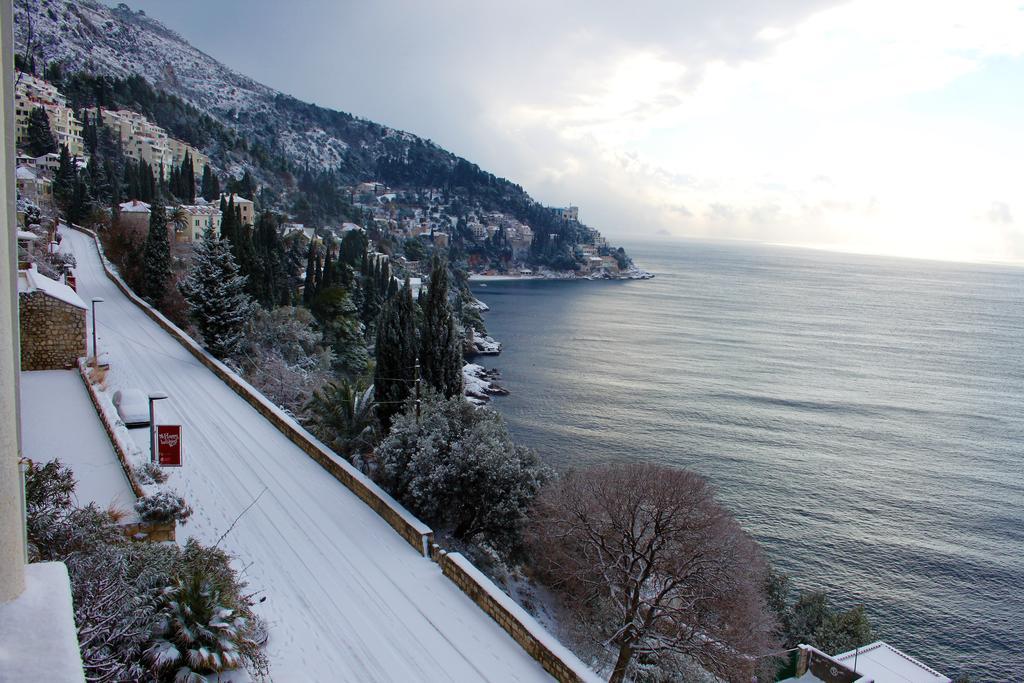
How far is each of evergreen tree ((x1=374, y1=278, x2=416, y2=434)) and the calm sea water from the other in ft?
45.5

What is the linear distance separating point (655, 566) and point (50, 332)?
14.0 meters

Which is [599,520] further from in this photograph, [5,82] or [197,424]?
[5,82]

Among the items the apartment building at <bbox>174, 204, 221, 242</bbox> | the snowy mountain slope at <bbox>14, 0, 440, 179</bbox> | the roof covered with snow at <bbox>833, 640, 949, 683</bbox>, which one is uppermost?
the snowy mountain slope at <bbox>14, 0, 440, 179</bbox>

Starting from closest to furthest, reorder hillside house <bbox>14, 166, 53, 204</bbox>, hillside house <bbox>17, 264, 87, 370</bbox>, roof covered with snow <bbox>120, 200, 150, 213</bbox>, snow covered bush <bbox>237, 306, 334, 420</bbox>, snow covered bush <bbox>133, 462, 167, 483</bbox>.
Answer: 1. snow covered bush <bbox>133, 462, 167, 483</bbox>
2. hillside house <bbox>17, 264, 87, 370</bbox>
3. snow covered bush <bbox>237, 306, 334, 420</bbox>
4. hillside house <bbox>14, 166, 53, 204</bbox>
5. roof covered with snow <bbox>120, 200, 150, 213</bbox>

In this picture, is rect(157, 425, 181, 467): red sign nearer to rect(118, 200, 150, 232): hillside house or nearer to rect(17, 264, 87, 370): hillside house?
rect(17, 264, 87, 370): hillside house

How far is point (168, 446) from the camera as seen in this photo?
959cm

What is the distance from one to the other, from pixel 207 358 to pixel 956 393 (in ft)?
156

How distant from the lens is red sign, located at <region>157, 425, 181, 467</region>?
9547 millimetres

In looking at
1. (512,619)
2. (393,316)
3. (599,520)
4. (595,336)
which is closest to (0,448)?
(512,619)

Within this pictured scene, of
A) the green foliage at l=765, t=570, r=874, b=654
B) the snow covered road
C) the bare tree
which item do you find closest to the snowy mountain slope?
the snow covered road

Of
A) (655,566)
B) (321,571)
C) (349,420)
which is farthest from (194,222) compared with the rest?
(655,566)

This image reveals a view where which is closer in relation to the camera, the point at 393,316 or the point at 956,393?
the point at 393,316

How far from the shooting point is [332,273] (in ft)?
142

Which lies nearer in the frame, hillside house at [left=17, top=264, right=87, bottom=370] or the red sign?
the red sign
